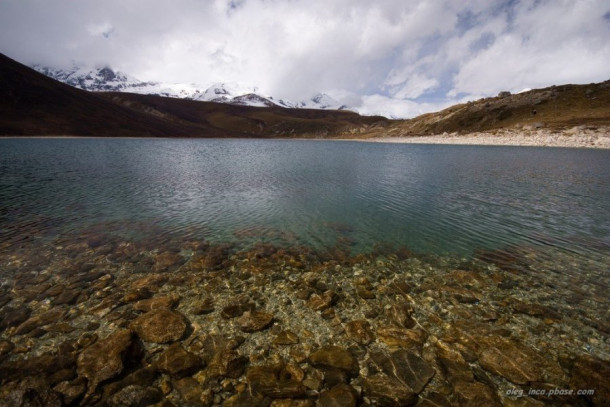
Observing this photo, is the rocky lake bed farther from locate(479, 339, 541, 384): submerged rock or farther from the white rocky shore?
the white rocky shore

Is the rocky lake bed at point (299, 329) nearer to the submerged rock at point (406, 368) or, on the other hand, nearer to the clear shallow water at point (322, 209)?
the submerged rock at point (406, 368)

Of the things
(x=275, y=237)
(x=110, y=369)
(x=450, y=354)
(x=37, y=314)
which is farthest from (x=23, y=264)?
(x=450, y=354)

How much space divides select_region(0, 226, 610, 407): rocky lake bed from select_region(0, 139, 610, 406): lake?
57 millimetres

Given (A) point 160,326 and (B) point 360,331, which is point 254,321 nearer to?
(A) point 160,326

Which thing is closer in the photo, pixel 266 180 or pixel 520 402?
pixel 520 402

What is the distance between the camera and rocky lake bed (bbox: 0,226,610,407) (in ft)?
24.7

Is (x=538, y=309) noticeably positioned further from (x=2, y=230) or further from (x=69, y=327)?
(x=2, y=230)

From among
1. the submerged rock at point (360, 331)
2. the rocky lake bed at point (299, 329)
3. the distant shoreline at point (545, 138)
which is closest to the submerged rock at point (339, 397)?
the rocky lake bed at point (299, 329)

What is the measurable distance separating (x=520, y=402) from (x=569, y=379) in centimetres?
202

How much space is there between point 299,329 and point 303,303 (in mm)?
1590

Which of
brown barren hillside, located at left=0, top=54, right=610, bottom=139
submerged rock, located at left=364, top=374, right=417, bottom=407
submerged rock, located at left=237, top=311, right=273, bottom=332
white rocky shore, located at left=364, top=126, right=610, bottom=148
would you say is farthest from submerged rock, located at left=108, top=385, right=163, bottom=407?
brown barren hillside, located at left=0, top=54, right=610, bottom=139

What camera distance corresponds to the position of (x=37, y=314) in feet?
34.0

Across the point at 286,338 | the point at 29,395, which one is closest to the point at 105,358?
the point at 29,395

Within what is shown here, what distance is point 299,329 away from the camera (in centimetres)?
995
